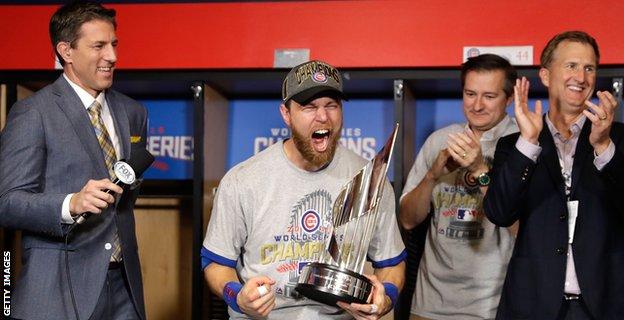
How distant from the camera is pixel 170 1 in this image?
3662mm

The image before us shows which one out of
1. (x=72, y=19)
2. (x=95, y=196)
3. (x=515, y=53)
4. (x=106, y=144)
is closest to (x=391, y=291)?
(x=95, y=196)

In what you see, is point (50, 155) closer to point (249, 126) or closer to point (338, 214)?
point (338, 214)

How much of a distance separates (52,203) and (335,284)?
0.86m

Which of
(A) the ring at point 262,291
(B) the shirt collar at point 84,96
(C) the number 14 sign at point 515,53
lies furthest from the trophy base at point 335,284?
(C) the number 14 sign at point 515,53

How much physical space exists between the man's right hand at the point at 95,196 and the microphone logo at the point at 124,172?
0.13 ft

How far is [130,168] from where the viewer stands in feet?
7.33

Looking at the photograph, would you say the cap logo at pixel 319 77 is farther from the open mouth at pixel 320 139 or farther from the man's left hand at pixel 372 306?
the man's left hand at pixel 372 306

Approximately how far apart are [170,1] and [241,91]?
1.58ft

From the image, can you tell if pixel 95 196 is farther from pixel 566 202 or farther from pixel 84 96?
pixel 566 202

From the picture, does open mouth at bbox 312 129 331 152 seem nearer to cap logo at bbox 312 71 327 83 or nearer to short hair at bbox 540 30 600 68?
cap logo at bbox 312 71 327 83

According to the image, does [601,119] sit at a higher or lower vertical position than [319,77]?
lower

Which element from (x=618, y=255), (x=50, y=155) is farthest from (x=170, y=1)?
(x=618, y=255)

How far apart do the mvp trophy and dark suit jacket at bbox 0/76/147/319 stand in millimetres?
675

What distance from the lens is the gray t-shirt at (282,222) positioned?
2.33 meters
